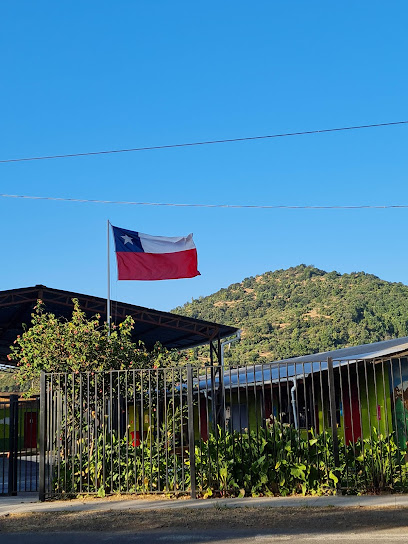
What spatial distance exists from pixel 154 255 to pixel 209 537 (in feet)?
42.5

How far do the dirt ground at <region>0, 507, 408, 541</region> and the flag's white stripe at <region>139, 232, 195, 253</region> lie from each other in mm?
10879

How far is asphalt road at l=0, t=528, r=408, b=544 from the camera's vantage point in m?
8.11

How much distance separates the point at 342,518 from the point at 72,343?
271 inches

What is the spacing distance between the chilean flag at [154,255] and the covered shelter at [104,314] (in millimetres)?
3778

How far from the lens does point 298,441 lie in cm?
1195

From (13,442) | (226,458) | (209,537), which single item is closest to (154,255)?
(13,442)

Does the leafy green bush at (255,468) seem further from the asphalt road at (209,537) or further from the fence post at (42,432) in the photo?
the asphalt road at (209,537)

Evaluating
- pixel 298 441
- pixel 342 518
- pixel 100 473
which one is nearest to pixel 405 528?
pixel 342 518

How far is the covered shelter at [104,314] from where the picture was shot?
939 inches

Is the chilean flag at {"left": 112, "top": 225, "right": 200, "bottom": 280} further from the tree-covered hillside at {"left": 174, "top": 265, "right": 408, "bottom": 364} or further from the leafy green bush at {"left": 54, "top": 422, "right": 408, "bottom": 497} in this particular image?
the tree-covered hillside at {"left": 174, "top": 265, "right": 408, "bottom": 364}

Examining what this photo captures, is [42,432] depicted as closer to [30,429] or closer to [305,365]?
[30,429]

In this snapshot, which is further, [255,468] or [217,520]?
[255,468]

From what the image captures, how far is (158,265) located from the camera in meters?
20.9

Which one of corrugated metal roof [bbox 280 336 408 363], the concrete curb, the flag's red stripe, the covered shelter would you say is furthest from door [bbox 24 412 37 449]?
corrugated metal roof [bbox 280 336 408 363]
